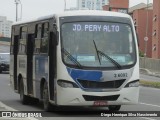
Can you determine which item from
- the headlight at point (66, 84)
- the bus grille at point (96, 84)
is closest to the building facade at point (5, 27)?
the headlight at point (66, 84)

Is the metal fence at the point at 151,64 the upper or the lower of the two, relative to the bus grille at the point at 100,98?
lower

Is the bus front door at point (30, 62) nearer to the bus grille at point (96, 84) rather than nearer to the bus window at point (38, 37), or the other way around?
the bus window at point (38, 37)

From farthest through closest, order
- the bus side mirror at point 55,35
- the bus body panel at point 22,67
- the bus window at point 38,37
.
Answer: the bus body panel at point 22,67, the bus window at point 38,37, the bus side mirror at point 55,35

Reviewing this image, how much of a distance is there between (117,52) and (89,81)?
3.94ft

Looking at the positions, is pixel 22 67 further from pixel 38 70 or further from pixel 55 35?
pixel 55 35

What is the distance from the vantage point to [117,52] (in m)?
15.0

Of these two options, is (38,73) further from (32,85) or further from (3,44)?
(3,44)

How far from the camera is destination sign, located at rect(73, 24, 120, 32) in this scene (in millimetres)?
14984

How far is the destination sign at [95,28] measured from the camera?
49.2ft

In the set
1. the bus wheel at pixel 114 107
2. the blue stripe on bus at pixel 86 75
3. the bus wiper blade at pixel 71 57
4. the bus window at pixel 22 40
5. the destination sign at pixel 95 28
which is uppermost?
the destination sign at pixel 95 28

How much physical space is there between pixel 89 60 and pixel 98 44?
572 millimetres

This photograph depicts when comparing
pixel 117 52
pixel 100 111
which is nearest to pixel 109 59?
pixel 117 52

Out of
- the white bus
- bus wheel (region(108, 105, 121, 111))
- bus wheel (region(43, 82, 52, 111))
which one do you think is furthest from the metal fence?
the white bus

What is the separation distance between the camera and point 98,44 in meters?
14.9
